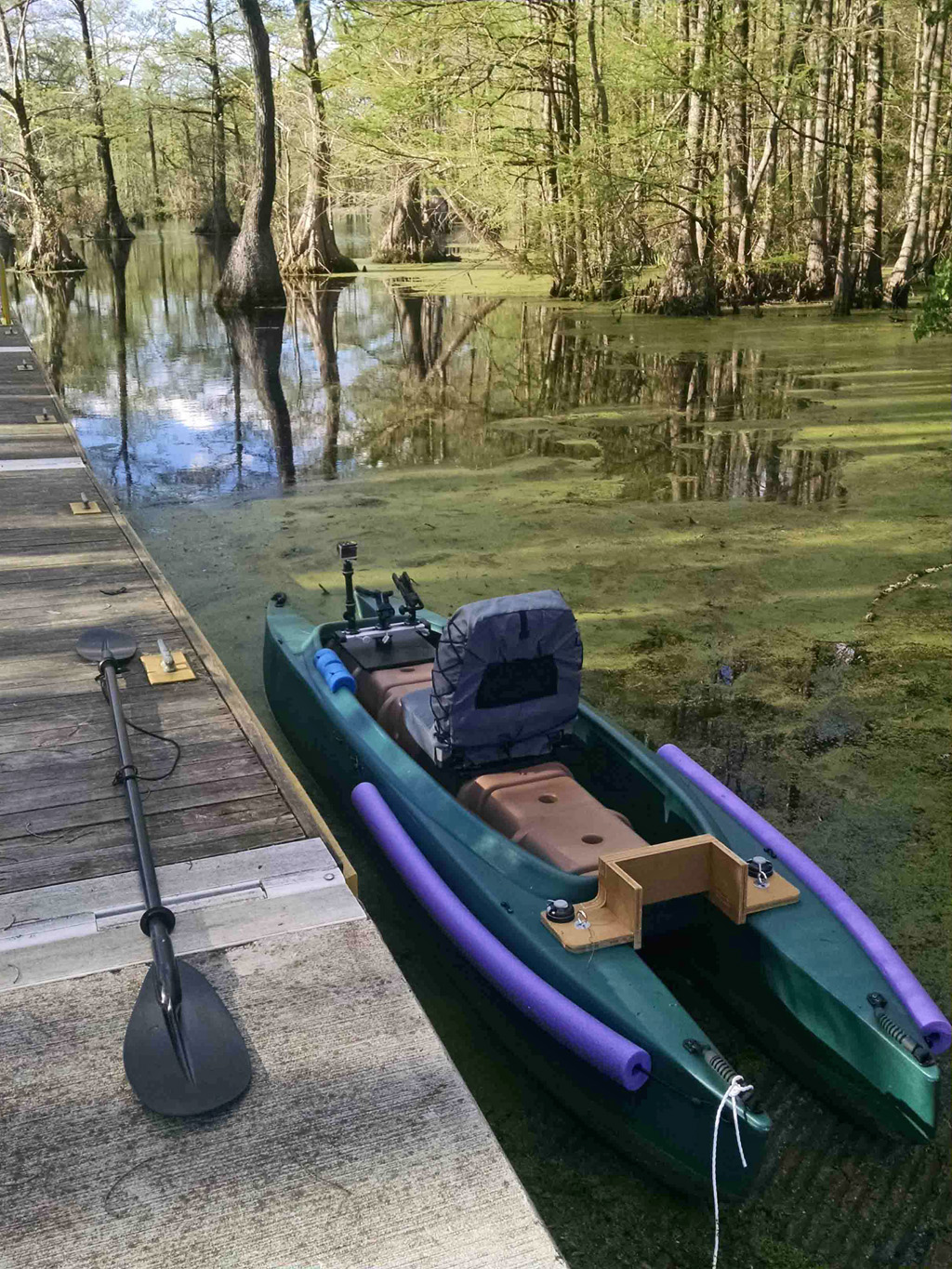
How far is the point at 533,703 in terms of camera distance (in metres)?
3.27

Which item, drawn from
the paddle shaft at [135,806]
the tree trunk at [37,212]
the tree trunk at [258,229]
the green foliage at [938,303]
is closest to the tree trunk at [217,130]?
the tree trunk at [37,212]

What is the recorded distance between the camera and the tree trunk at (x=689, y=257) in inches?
617

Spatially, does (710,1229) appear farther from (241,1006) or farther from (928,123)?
(928,123)

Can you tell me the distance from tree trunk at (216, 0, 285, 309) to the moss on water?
10431 mm

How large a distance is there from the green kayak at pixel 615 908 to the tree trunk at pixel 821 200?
14.8 m

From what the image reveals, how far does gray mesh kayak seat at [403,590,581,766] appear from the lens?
3.08 meters

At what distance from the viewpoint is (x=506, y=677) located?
10.5 feet

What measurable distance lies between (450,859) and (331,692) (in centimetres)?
105

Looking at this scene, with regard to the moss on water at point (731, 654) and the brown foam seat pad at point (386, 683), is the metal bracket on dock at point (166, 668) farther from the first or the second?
the moss on water at point (731, 654)

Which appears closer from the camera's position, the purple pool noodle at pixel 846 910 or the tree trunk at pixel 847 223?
the purple pool noodle at pixel 846 910

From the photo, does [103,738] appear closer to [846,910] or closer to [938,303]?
[846,910]

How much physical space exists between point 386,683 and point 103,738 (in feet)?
3.20

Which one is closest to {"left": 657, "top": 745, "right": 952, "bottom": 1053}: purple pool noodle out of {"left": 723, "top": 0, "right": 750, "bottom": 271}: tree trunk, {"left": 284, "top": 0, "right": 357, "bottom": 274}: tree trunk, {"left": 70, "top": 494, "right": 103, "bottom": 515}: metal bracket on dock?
{"left": 70, "top": 494, "right": 103, "bottom": 515}: metal bracket on dock

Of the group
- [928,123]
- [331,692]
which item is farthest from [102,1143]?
[928,123]
